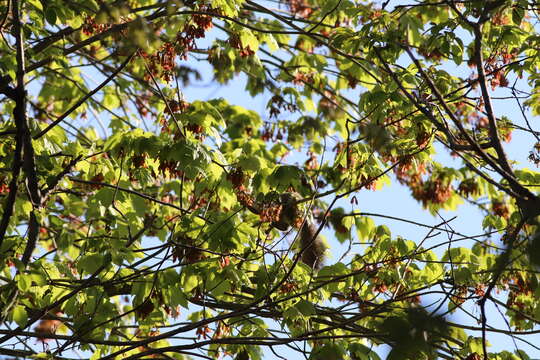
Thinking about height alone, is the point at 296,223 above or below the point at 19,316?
above

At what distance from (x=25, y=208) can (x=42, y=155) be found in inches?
18.8

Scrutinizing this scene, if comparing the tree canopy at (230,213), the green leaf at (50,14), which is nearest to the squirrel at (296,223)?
the tree canopy at (230,213)

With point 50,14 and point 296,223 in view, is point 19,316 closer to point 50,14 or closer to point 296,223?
point 296,223

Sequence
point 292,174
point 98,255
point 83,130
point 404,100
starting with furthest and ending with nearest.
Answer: point 83,130
point 404,100
point 292,174
point 98,255

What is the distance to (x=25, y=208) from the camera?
5.16 meters

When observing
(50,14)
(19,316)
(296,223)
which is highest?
(50,14)

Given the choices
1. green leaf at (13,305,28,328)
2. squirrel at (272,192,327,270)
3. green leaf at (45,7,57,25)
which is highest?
green leaf at (45,7,57,25)

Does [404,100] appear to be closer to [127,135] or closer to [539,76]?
[539,76]

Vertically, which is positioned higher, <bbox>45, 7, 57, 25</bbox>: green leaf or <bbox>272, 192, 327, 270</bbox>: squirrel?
<bbox>45, 7, 57, 25</bbox>: green leaf

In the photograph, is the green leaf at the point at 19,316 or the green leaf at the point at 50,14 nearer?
the green leaf at the point at 19,316

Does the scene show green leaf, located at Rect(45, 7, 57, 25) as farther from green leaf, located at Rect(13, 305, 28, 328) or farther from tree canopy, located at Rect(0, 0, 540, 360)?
green leaf, located at Rect(13, 305, 28, 328)

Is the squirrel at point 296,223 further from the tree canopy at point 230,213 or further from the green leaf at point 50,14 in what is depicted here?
the green leaf at point 50,14

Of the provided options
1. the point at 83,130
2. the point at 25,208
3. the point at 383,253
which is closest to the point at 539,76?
the point at 383,253

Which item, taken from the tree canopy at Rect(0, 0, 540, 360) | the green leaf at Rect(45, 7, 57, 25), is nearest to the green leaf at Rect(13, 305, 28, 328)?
the tree canopy at Rect(0, 0, 540, 360)
